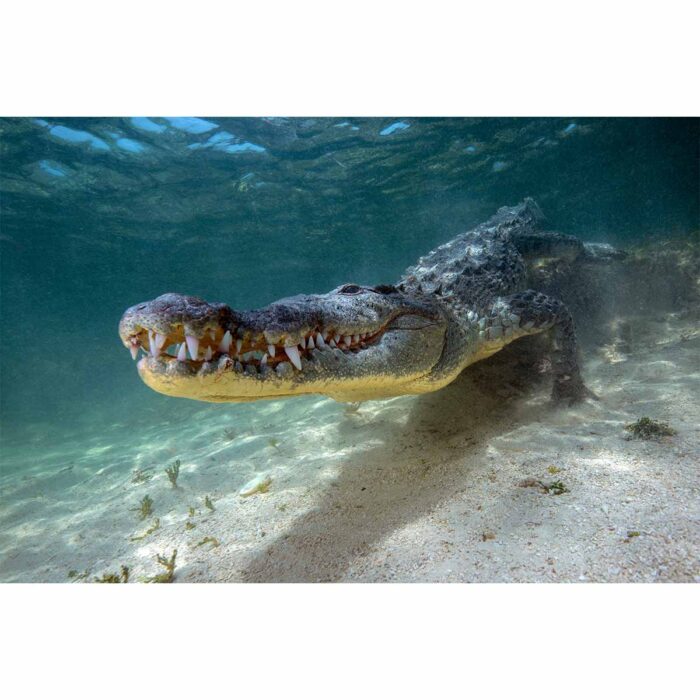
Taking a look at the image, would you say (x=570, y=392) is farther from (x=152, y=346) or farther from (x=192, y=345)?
(x=152, y=346)

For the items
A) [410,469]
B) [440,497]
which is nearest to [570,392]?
[410,469]

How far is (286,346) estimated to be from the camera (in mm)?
2113

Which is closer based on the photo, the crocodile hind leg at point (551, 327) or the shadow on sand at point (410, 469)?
the shadow on sand at point (410, 469)

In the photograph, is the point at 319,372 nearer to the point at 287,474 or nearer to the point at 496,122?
the point at 287,474

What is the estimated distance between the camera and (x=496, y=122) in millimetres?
12055

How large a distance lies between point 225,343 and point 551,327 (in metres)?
3.27

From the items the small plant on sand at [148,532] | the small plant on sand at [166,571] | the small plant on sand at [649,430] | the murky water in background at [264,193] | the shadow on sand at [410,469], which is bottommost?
the small plant on sand at [148,532]

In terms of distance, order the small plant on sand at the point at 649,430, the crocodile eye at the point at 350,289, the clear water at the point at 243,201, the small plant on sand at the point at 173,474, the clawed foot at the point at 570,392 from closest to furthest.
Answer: the small plant on sand at the point at 649,430
the crocodile eye at the point at 350,289
the clawed foot at the point at 570,392
the small plant on sand at the point at 173,474
the clear water at the point at 243,201

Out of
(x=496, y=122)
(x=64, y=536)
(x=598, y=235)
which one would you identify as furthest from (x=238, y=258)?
(x=598, y=235)

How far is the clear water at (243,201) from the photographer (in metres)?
10.5

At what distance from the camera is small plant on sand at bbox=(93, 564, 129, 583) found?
249 centimetres

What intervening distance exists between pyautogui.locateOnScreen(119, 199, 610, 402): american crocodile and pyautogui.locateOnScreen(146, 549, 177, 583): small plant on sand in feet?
4.18

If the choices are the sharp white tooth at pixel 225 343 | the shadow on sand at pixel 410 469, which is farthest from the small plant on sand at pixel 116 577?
the sharp white tooth at pixel 225 343

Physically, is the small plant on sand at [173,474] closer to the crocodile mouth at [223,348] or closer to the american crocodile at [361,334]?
the american crocodile at [361,334]
